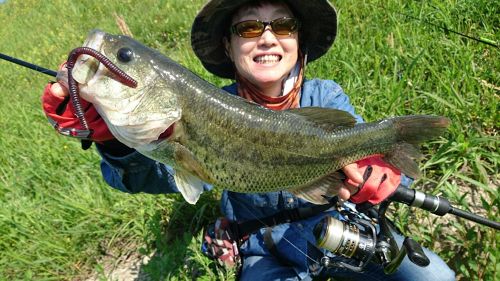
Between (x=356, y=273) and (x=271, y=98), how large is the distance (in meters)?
1.41

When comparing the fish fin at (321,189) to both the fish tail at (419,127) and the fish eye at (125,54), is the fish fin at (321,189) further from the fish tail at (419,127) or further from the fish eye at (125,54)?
the fish eye at (125,54)

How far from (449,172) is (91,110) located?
261 centimetres

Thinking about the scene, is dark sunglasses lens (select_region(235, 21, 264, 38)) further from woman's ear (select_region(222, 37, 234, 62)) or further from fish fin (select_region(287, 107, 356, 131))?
fish fin (select_region(287, 107, 356, 131))

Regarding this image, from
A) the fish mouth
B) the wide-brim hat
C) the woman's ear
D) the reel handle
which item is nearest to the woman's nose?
the wide-brim hat

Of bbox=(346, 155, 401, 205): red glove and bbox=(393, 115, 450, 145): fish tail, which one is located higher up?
bbox=(393, 115, 450, 145): fish tail

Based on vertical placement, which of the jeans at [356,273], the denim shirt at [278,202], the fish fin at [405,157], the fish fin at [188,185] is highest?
the fish fin at [405,157]

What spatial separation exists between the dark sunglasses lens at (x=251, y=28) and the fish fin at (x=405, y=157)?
1.13 metres

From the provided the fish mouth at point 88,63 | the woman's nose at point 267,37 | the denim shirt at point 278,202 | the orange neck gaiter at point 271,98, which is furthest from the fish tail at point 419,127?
the fish mouth at point 88,63

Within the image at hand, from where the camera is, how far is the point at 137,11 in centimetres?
891

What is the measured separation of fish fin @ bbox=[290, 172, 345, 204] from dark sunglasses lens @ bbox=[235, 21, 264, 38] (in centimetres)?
105

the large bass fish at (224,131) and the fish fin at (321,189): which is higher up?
the large bass fish at (224,131)

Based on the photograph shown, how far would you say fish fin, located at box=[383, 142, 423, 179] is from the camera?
2100mm

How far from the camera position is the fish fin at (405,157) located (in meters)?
2.10

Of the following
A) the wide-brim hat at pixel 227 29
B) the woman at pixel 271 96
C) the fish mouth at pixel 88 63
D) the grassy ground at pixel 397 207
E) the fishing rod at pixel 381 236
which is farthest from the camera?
the grassy ground at pixel 397 207
